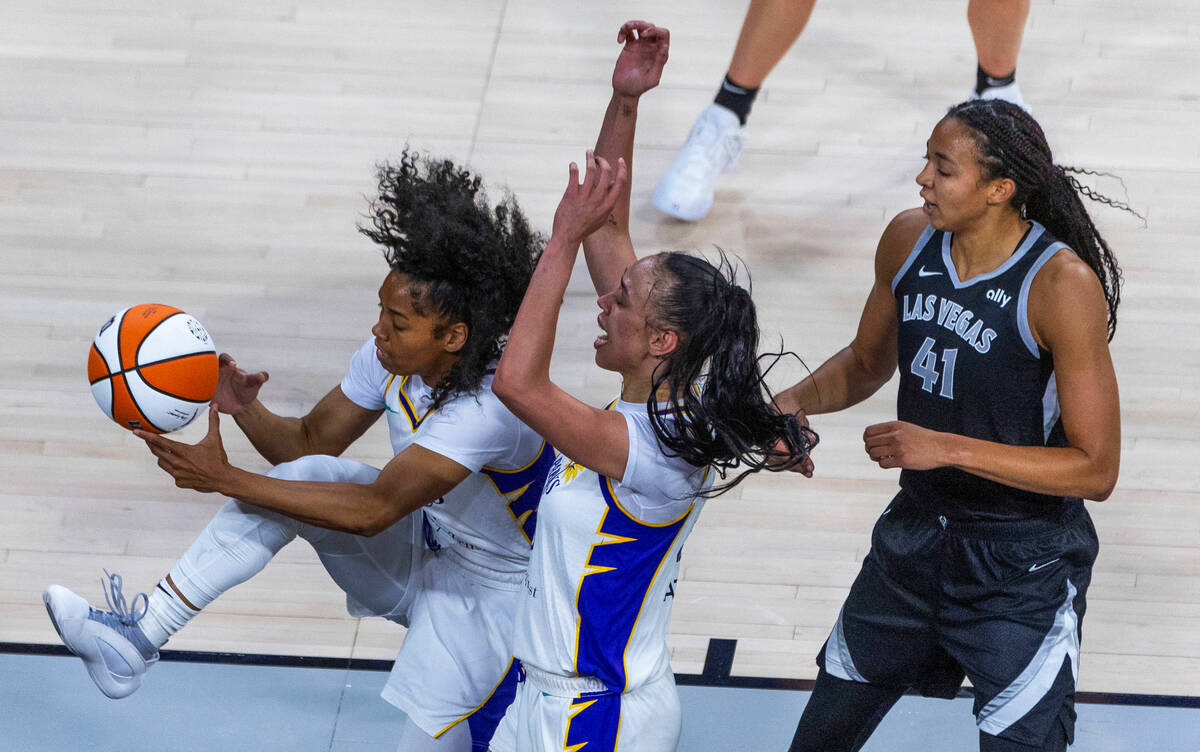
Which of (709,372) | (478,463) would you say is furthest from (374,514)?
(709,372)

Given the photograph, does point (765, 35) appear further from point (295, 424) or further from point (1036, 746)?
point (1036, 746)

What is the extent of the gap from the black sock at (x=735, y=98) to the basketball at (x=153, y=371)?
2.86m

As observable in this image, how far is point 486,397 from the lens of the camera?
2.57m

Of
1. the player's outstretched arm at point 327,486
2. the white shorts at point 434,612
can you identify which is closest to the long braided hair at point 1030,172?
the player's outstretched arm at point 327,486

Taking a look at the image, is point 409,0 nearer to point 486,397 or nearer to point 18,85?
point 18,85

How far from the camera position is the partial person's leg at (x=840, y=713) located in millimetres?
2592

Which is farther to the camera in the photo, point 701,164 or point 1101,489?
point 701,164

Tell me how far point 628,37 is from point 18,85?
4004 millimetres

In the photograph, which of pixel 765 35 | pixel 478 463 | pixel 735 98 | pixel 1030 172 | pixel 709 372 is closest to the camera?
pixel 709 372

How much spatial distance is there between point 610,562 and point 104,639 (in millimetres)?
1028

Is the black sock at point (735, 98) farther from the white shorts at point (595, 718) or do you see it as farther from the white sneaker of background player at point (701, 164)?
the white shorts at point (595, 718)

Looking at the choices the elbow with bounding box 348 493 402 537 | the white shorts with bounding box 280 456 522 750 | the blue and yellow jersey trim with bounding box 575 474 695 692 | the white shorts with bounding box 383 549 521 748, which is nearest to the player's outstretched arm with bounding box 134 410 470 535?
the elbow with bounding box 348 493 402 537

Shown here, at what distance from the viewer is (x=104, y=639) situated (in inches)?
102

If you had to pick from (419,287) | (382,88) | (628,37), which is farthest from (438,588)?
(382,88)
